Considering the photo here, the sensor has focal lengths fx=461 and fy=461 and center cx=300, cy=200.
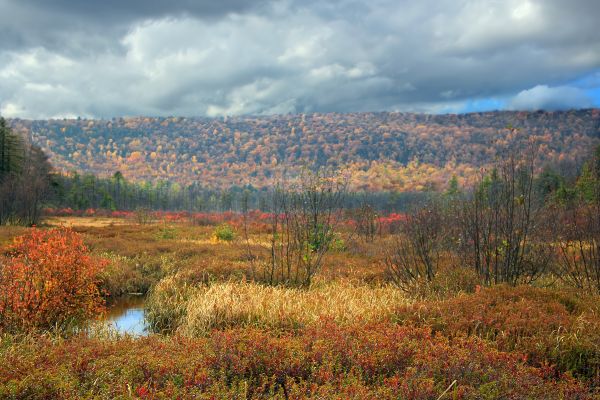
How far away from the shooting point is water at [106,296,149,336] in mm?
9961

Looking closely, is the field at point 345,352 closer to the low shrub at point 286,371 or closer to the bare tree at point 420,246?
the low shrub at point 286,371

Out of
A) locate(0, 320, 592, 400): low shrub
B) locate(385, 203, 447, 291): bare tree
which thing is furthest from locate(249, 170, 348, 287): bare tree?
locate(0, 320, 592, 400): low shrub

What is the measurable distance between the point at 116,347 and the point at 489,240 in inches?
287

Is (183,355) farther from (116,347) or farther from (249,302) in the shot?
(249,302)

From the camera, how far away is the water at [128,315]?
32.7 feet

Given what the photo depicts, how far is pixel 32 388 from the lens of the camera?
13.5ft

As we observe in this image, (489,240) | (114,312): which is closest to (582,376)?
(489,240)

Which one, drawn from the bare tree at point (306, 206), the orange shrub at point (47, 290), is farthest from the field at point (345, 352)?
the bare tree at point (306, 206)

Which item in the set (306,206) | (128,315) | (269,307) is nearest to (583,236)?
(306,206)

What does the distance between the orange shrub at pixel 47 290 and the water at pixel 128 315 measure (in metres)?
0.96

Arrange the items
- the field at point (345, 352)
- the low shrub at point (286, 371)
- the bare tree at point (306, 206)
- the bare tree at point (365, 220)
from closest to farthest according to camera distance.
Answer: the low shrub at point (286, 371)
the field at point (345, 352)
the bare tree at point (306, 206)
the bare tree at point (365, 220)

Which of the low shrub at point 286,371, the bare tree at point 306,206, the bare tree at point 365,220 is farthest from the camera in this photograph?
the bare tree at point 365,220

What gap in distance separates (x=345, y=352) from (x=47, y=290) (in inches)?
223

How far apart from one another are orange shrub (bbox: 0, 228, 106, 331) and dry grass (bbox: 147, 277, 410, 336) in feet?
6.11
